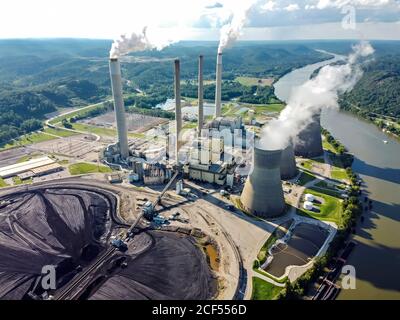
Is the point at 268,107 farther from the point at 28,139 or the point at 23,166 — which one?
the point at 23,166

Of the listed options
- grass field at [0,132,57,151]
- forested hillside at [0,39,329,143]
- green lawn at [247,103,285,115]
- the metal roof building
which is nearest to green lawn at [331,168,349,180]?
green lawn at [247,103,285,115]

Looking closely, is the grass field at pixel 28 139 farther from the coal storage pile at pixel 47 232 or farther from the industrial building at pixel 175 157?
the coal storage pile at pixel 47 232

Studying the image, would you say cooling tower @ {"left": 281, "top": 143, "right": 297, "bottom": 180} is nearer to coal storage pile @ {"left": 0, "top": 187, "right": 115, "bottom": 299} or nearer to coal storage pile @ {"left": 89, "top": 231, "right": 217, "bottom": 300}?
coal storage pile @ {"left": 89, "top": 231, "right": 217, "bottom": 300}

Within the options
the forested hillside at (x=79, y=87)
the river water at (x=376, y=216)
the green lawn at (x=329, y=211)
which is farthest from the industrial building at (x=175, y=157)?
the forested hillside at (x=79, y=87)

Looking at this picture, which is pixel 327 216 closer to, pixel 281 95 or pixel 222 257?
pixel 222 257

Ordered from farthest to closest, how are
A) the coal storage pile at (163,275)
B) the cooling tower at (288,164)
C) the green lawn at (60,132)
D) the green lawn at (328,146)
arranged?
1. the green lawn at (60,132)
2. the green lawn at (328,146)
3. the cooling tower at (288,164)
4. the coal storage pile at (163,275)

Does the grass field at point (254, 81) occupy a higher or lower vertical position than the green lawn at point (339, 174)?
lower
